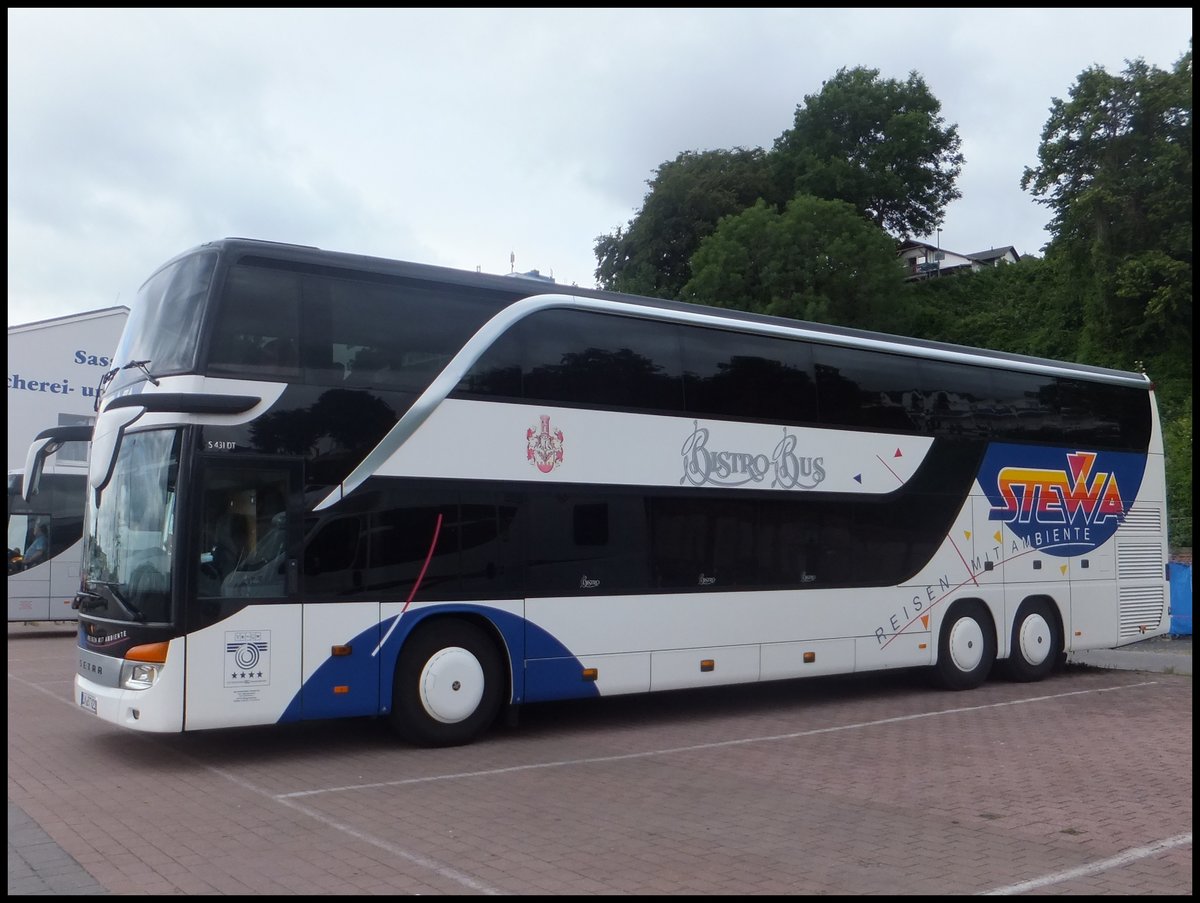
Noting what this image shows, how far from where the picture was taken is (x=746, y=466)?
12820 millimetres

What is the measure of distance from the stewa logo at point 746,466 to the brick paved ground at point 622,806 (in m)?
2.67

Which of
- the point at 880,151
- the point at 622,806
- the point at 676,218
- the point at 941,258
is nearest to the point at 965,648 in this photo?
the point at 622,806

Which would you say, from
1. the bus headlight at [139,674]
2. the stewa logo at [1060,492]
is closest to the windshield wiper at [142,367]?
the bus headlight at [139,674]

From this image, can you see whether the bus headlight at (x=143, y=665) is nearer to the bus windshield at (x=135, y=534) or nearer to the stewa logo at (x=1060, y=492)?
the bus windshield at (x=135, y=534)

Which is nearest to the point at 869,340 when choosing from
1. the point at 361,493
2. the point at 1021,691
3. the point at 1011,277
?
the point at 1021,691

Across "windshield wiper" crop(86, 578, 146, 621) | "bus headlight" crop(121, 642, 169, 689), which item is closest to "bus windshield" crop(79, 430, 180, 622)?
"windshield wiper" crop(86, 578, 146, 621)

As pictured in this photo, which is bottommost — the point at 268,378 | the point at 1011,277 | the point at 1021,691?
the point at 1021,691

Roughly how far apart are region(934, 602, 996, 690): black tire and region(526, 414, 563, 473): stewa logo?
643 cm

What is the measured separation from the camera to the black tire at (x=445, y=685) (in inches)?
406

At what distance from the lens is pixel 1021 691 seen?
15.4m

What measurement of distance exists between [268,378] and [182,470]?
3.46 ft

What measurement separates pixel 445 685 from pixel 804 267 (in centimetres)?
3619

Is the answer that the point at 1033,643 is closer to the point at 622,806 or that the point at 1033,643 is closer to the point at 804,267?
the point at 622,806

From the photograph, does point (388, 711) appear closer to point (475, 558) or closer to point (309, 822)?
point (475, 558)
